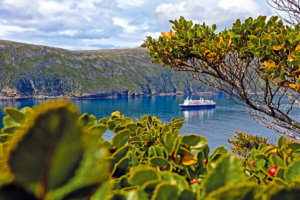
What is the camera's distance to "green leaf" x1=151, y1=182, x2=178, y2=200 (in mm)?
722

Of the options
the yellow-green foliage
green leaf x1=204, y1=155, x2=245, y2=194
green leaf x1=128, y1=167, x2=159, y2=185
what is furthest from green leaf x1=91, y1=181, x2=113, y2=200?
the yellow-green foliage

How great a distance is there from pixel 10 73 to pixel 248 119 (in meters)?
145

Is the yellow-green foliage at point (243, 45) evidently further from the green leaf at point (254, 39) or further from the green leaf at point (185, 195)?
the green leaf at point (185, 195)

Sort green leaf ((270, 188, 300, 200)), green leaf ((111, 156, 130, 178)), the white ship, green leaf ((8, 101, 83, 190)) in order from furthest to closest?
the white ship → green leaf ((111, 156, 130, 178)) → green leaf ((270, 188, 300, 200)) → green leaf ((8, 101, 83, 190))

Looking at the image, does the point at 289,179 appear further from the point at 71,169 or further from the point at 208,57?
the point at 208,57

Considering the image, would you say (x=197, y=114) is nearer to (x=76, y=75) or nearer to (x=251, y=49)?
(x=251, y=49)

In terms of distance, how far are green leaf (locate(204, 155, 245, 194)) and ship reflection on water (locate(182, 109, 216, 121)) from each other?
83168 mm

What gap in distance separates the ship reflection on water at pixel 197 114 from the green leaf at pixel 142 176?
83.1 m

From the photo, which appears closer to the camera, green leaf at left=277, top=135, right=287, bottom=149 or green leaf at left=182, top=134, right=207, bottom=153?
green leaf at left=182, top=134, right=207, bottom=153

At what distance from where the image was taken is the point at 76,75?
6270 inches

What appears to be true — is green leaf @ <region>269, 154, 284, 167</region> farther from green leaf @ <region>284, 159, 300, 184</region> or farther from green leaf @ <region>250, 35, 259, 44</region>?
green leaf @ <region>250, 35, 259, 44</region>

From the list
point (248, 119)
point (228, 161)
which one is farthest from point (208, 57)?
point (248, 119)

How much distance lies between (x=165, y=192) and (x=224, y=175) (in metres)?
0.22

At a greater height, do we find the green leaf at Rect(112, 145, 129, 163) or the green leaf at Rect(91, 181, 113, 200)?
the green leaf at Rect(91, 181, 113, 200)
